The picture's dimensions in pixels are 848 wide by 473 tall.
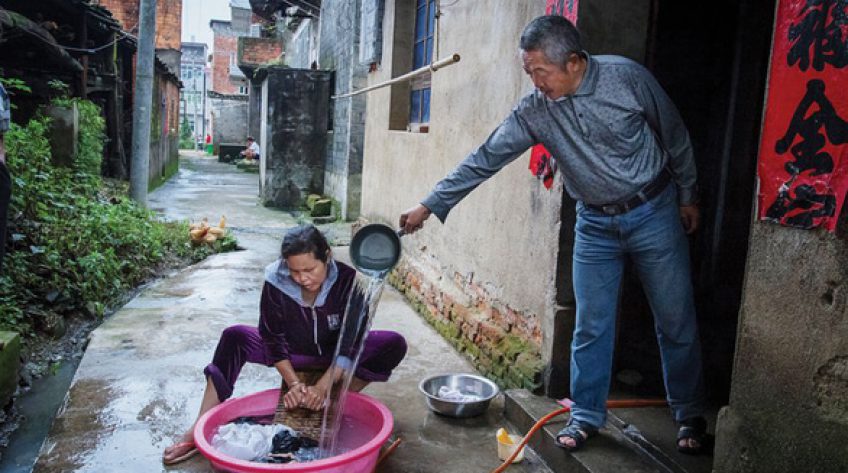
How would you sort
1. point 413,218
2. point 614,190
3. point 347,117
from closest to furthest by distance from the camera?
point 614,190 → point 413,218 → point 347,117

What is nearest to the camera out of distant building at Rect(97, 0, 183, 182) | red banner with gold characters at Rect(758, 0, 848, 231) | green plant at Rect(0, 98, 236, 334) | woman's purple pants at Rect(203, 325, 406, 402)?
red banner with gold characters at Rect(758, 0, 848, 231)

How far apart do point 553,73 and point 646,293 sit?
1089mm

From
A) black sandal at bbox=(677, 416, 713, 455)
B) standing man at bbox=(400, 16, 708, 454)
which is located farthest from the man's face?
black sandal at bbox=(677, 416, 713, 455)

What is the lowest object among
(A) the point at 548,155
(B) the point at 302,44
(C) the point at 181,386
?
(C) the point at 181,386

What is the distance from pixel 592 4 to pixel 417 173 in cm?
318

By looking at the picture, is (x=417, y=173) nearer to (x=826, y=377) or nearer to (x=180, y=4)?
(x=826, y=377)

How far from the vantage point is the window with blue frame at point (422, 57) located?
677 cm

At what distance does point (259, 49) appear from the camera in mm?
24266

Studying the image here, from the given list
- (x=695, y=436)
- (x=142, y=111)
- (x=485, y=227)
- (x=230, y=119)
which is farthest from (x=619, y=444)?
(x=230, y=119)

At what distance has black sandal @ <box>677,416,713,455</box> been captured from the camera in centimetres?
296

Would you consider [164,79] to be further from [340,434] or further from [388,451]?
[388,451]

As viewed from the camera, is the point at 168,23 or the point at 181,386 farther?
the point at 168,23

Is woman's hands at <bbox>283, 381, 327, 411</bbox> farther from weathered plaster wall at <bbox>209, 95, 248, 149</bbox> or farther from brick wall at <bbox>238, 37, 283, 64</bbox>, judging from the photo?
weathered plaster wall at <bbox>209, 95, 248, 149</bbox>

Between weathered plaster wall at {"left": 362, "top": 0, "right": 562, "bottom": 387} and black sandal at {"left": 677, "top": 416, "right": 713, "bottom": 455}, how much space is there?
0.94 metres
